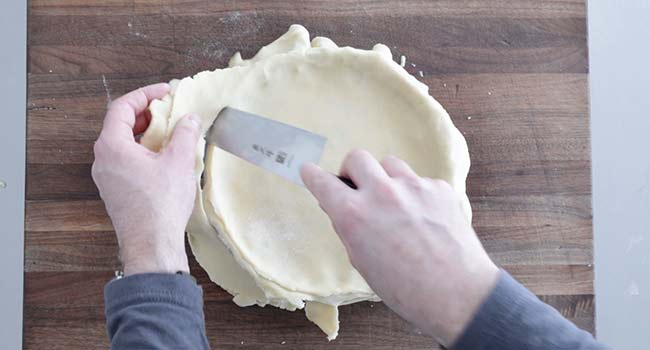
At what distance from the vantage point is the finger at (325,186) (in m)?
0.79

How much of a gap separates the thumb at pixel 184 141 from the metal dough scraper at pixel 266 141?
55 millimetres

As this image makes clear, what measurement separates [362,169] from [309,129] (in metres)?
0.40

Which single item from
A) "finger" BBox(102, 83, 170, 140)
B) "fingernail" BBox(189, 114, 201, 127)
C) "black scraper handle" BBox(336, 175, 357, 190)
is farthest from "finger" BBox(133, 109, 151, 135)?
"black scraper handle" BBox(336, 175, 357, 190)

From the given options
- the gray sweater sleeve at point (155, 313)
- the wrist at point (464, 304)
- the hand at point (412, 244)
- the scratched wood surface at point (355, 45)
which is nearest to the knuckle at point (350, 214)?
the hand at point (412, 244)

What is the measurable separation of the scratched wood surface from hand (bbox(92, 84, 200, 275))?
312 millimetres

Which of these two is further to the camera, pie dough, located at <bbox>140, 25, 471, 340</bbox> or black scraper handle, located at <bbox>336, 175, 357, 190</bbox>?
pie dough, located at <bbox>140, 25, 471, 340</bbox>

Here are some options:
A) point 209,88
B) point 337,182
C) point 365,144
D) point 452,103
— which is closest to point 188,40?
point 209,88

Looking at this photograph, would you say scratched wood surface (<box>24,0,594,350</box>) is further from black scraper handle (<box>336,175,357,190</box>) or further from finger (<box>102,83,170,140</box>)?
black scraper handle (<box>336,175,357,190</box>)

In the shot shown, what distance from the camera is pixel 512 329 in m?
0.75

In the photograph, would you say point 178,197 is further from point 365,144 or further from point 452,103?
point 452,103

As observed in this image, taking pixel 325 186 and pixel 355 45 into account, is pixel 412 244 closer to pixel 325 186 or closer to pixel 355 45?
pixel 325 186

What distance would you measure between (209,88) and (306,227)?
307mm

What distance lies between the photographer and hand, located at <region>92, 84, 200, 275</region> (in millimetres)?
989

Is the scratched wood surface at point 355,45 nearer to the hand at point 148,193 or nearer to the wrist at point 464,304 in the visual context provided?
the hand at point 148,193
